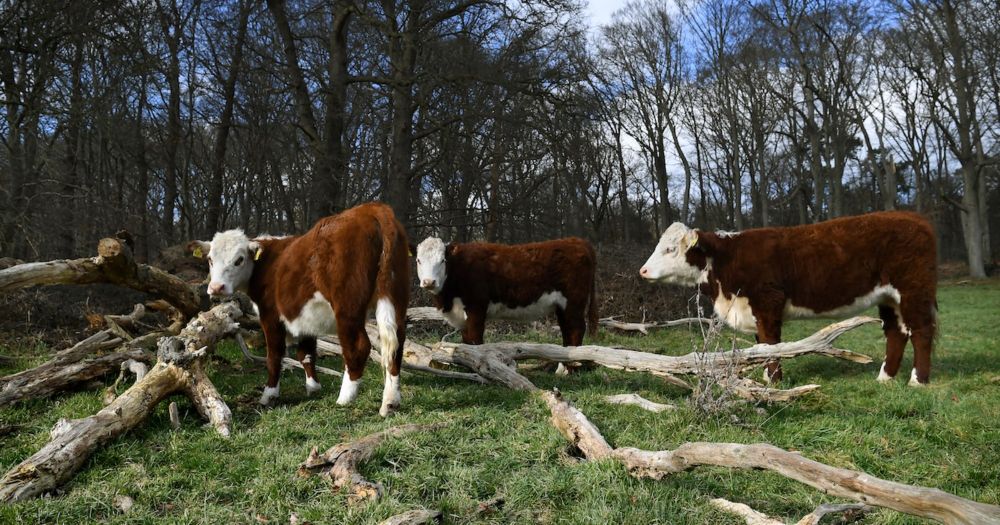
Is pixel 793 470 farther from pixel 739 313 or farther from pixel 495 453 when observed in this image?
pixel 739 313

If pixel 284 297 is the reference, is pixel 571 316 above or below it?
below

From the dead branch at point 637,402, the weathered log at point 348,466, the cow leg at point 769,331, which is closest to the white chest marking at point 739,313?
the cow leg at point 769,331

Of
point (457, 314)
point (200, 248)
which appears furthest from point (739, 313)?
point (200, 248)

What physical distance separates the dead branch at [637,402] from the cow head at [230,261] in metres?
3.66

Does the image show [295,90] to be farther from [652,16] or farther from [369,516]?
[652,16]

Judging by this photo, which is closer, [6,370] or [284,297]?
[284,297]

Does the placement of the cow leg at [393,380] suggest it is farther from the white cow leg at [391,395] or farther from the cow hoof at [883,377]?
the cow hoof at [883,377]

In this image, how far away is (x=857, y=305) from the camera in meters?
7.25

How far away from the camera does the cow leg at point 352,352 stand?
5.38m

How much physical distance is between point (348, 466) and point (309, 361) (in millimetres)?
2747

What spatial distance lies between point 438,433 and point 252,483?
4.30 feet

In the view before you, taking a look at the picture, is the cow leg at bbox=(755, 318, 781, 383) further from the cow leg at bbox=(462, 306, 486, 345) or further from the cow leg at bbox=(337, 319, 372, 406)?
the cow leg at bbox=(337, 319, 372, 406)

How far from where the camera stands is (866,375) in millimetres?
7359

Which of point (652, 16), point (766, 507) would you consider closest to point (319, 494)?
point (766, 507)
